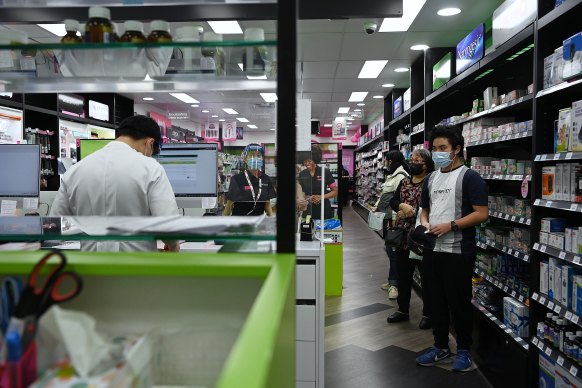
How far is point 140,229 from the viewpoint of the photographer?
1133mm

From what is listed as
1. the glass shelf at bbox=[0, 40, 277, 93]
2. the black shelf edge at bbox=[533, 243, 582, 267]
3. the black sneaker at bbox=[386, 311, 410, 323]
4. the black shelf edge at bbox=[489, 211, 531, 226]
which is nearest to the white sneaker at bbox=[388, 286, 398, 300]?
the black sneaker at bbox=[386, 311, 410, 323]

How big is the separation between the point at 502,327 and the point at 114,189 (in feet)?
9.88

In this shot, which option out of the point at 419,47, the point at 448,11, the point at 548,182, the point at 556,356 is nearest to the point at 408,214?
the point at 548,182

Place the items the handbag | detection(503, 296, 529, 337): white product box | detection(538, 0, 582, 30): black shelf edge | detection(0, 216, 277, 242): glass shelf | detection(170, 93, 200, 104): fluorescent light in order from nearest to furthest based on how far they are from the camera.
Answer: detection(0, 216, 277, 242): glass shelf < detection(538, 0, 582, 30): black shelf edge < detection(503, 296, 529, 337): white product box < the handbag < detection(170, 93, 200, 104): fluorescent light

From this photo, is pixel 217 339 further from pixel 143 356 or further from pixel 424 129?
pixel 424 129

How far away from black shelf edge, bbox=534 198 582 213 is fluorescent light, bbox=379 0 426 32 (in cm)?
324

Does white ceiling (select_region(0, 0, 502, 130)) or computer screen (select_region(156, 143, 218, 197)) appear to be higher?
white ceiling (select_region(0, 0, 502, 130))

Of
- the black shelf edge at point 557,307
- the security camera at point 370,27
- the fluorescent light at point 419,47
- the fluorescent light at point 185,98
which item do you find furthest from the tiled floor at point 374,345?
the fluorescent light at point 185,98

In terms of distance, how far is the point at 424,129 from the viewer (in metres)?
6.98

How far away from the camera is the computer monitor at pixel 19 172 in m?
3.64

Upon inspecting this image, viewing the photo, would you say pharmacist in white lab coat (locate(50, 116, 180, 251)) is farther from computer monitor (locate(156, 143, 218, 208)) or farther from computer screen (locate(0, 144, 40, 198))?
computer screen (locate(0, 144, 40, 198))

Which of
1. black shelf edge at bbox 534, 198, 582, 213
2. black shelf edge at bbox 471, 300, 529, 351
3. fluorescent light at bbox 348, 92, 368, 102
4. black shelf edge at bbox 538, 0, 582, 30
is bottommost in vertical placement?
black shelf edge at bbox 471, 300, 529, 351

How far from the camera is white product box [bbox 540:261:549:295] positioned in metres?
3.05

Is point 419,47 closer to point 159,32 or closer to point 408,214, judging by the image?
point 408,214
